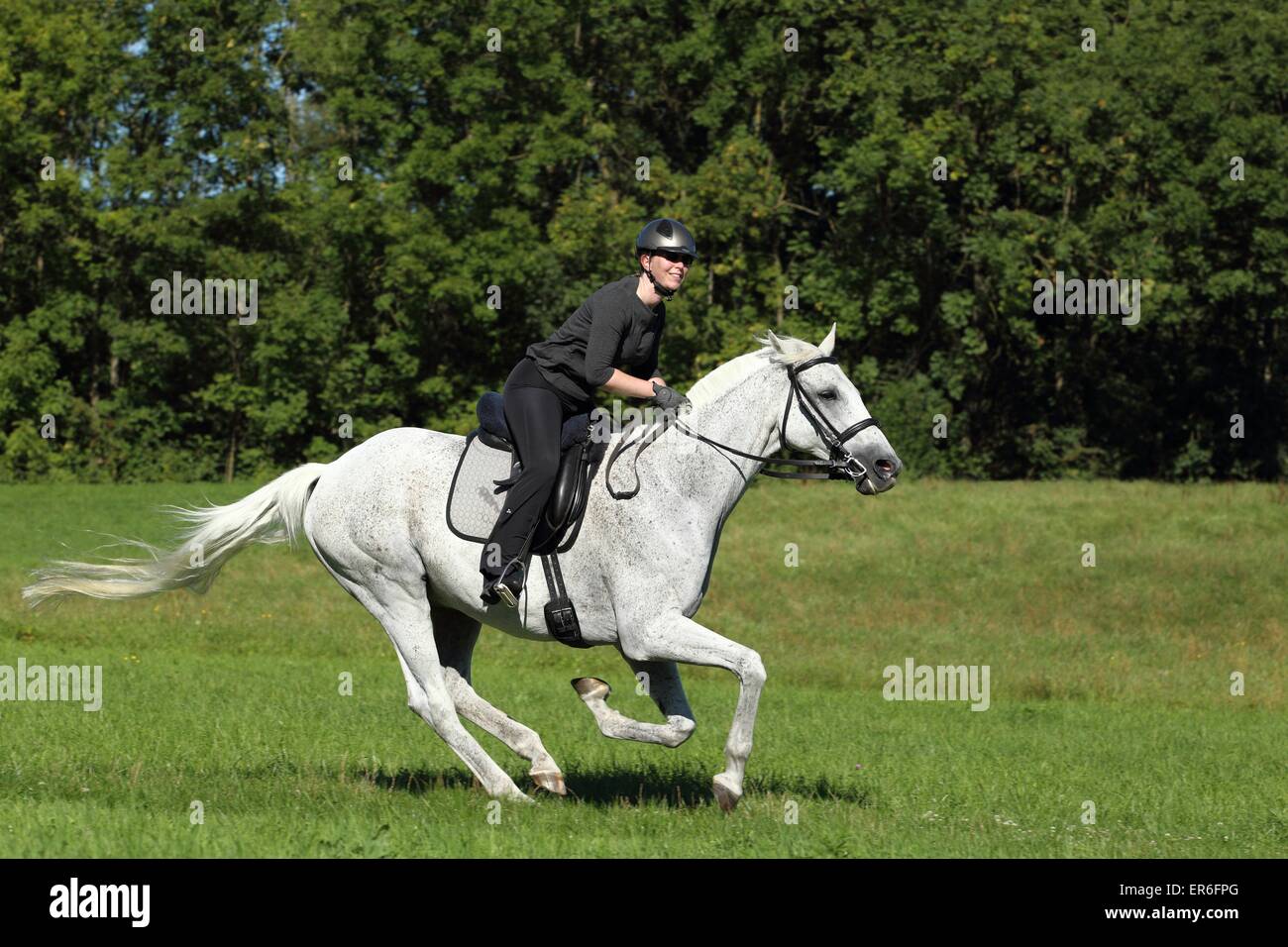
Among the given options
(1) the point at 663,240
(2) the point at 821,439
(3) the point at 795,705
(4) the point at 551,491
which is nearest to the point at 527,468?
(4) the point at 551,491

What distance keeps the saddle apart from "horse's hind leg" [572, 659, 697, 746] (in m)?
0.33

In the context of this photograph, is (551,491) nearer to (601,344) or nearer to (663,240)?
(601,344)

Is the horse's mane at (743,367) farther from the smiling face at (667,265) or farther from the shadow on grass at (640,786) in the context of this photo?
the shadow on grass at (640,786)

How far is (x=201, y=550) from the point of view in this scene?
11102mm

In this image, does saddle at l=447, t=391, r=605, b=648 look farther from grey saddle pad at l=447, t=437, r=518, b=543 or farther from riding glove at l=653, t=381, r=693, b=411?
riding glove at l=653, t=381, r=693, b=411

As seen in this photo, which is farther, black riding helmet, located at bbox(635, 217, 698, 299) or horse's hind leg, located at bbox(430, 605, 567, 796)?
horse's hind leg, located at bbox(430, 605, 567, 796)

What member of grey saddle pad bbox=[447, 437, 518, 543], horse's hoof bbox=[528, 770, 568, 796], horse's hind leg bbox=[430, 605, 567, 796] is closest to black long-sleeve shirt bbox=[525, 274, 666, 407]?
grey saddle pad bbox=[447, 437, 518, 543]

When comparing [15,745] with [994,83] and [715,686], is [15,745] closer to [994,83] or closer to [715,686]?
[715,686]

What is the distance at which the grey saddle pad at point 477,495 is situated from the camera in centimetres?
993

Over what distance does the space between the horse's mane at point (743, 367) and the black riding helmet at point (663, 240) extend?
655 mm

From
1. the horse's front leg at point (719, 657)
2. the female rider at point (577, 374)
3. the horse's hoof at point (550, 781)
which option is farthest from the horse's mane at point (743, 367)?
Answer: the horse's hoof at point (550, 781)

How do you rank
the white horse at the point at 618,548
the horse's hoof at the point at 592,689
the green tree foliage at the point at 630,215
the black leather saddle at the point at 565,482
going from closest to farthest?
the white horse at the point at 618,548
the black leather saddle at the point at 565,482
the horse's hoof at the point at 592,689
the green tree foliage at the point at 630,215

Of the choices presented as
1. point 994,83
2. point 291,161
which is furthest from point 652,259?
point 291,161

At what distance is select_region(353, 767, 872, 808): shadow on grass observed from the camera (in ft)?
34.8
